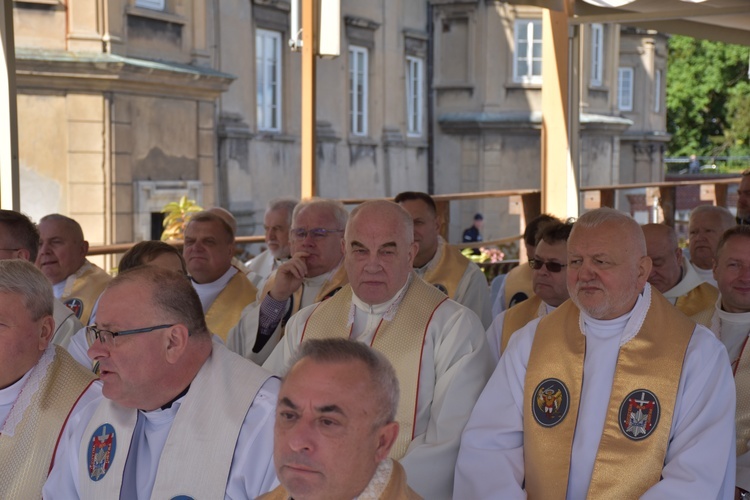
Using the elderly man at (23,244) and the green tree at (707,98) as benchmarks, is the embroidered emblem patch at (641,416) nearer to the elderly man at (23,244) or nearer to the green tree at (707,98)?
the elderly man at (23,244)

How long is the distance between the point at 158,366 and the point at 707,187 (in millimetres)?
10469

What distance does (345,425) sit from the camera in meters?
2.58

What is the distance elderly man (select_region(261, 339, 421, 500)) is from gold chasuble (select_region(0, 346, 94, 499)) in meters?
1.28

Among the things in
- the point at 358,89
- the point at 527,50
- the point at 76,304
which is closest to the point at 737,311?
the point at 76,304

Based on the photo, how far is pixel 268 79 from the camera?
18.2 metres

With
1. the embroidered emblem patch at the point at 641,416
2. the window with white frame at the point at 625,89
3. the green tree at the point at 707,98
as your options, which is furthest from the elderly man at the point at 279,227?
the green tree at the point at 707,98

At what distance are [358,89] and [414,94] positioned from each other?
282cm

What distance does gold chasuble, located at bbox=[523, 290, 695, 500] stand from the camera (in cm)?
380

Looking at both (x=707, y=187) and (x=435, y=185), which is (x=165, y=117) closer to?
(x=707, y=187)

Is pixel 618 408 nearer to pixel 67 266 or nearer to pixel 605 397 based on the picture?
pixel 605 397

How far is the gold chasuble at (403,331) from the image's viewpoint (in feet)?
13.8

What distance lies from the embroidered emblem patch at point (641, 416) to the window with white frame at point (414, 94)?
772 inches

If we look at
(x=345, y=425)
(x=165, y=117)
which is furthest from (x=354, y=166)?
(x=345, y=425)

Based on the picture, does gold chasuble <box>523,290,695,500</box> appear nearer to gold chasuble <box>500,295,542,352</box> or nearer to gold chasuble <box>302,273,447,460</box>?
gold chasuble <box>302,273,447,460</box>
